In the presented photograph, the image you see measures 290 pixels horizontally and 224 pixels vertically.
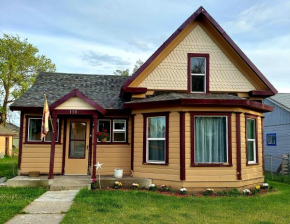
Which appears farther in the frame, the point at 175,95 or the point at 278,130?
the point at 278,130

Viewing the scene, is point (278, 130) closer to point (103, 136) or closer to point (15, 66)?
point (103, 136)

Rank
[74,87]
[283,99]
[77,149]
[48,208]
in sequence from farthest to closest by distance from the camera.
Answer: [283,99] → [74,87] → [77,149] → [48,208]

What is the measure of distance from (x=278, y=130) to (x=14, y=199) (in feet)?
53.8

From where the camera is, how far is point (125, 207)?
7016mm

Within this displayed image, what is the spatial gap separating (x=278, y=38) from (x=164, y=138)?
320 inches

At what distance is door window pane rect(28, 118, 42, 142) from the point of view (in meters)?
11.2

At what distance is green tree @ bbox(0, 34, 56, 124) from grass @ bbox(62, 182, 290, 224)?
1090 inches

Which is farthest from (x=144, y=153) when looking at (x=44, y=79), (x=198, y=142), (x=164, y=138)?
(x=44, y=79)

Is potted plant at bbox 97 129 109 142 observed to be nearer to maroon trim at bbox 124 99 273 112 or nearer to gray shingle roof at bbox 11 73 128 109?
gray shingle roof at bbox 11 73 128 109

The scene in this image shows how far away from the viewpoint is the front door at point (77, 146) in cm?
1136

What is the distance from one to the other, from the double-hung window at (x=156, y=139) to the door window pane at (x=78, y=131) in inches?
110

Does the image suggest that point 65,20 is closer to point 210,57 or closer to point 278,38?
point 210,57

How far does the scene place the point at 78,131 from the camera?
11.6 metres

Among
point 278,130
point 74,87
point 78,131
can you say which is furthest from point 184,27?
point 278,130
